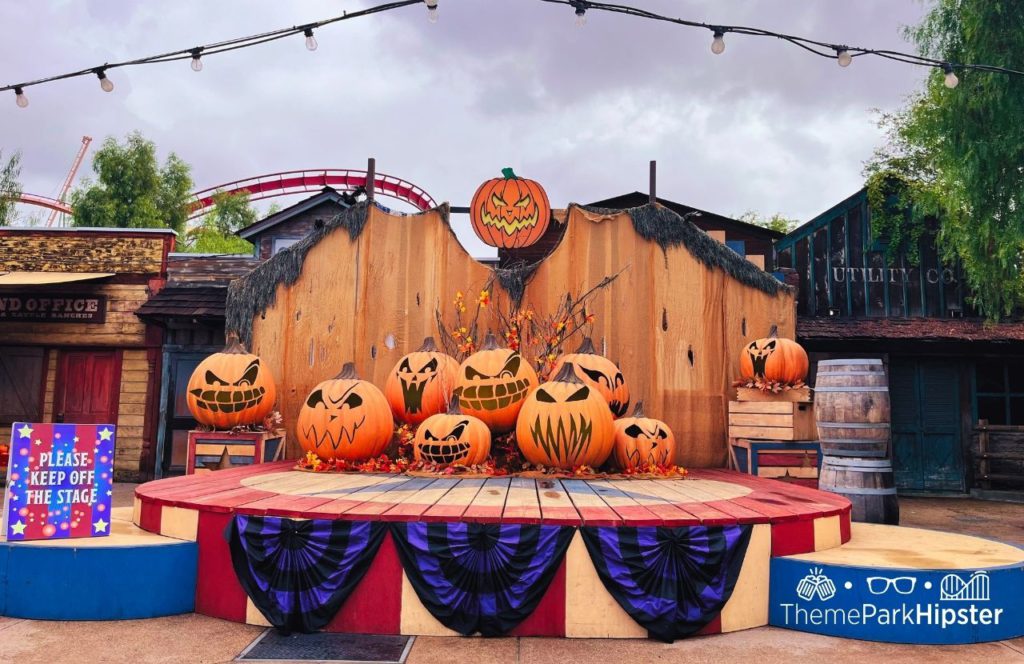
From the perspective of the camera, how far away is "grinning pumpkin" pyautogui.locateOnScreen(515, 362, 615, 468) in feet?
15.0

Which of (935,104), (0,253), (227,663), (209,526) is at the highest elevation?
(935,104)

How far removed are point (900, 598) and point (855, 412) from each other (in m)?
1.90

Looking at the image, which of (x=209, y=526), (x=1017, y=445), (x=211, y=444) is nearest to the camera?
(x=209, y=526)

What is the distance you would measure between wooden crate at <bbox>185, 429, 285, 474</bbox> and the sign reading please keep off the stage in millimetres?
1799

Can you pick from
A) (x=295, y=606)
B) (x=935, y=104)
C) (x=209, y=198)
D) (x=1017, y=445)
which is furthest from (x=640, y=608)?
(x=209, y=198)

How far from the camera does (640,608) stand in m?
3.15

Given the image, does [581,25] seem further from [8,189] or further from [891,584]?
[8,189]

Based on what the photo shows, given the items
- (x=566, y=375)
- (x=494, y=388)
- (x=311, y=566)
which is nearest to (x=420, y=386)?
(x=494, y=388)

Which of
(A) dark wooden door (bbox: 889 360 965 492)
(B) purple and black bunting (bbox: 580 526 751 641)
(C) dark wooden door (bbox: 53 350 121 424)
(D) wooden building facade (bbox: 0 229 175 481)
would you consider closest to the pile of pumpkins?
(B) purple and black bunting (bbox: 580 526 751 641)

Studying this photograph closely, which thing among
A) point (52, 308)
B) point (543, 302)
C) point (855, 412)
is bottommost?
point (855, 412)

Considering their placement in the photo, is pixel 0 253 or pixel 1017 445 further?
pixel 0 253

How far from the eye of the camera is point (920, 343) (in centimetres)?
973

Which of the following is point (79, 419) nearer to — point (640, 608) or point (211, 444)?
point (211, 444)

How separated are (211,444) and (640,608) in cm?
375
